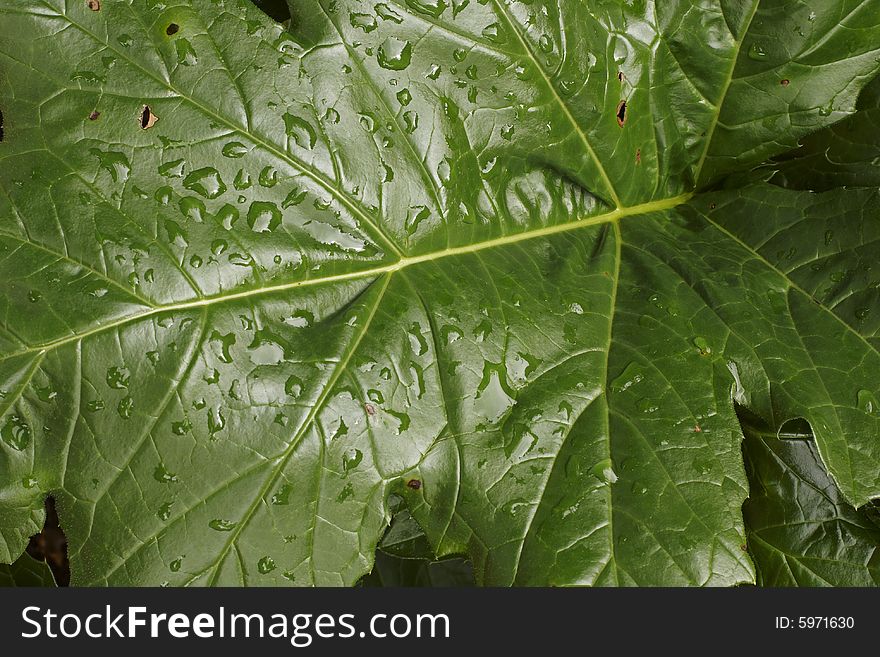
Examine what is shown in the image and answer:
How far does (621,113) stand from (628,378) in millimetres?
539

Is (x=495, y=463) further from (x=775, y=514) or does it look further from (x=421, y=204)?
(x=775, y=514)

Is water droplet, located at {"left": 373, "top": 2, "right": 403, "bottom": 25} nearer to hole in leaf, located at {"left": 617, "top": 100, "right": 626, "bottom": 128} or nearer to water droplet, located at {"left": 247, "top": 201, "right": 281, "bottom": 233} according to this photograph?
water droplet, located at {"left": 247, "top": 201, "right": 281, "bottom": 233}

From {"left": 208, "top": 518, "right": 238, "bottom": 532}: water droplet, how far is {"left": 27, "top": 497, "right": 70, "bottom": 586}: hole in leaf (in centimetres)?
86

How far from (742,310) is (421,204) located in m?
0.61

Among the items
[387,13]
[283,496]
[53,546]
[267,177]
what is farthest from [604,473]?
[53,546]

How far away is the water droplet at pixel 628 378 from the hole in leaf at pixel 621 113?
497 millimetres

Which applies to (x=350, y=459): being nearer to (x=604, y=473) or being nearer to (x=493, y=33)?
(x=604, y=473)

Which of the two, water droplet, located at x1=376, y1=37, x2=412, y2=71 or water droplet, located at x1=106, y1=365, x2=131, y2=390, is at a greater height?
water droplet, located at x1=376, y1=37, x2=412, y2=71

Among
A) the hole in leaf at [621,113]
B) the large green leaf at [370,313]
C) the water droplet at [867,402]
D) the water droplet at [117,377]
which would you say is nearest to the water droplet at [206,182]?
the large green leaf at [370,313]

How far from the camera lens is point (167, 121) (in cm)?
135

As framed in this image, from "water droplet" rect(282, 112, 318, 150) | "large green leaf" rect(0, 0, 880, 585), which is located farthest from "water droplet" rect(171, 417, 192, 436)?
"water droplet" rect(282, 112, 318, 150)

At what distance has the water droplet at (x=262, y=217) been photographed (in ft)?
4.54

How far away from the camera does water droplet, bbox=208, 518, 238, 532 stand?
1316mm

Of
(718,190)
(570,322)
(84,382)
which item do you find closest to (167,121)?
(84,382)
